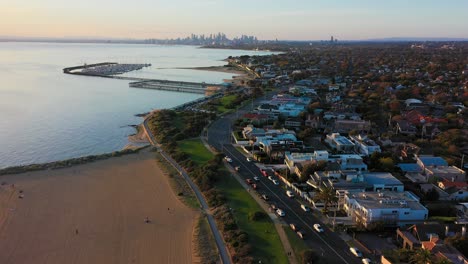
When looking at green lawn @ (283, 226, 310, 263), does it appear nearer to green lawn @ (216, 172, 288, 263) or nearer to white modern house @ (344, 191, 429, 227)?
green lawn @ (216, 172, 288, 263)

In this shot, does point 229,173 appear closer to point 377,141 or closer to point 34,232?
point 34,232

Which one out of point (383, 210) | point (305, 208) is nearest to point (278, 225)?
point (305, 208)

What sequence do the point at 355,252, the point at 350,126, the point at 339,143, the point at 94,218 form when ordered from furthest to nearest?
1. the point at 350,126
2. the point at 339,143
3. the point at 94,218
4. the point at 355,252

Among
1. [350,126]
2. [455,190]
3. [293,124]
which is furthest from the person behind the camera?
[293,124]

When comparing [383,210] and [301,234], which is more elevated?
[383,210]

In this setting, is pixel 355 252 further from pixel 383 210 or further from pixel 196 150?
pixel 196 150

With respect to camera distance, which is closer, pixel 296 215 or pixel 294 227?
pixel 294 227
